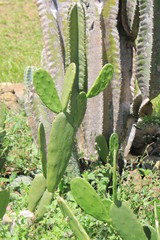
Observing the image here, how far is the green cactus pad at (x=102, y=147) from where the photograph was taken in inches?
127

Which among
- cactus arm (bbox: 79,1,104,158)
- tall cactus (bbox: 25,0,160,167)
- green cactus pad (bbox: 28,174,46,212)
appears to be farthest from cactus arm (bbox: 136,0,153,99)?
green cactus pad (bbox: 28,174,46,212)

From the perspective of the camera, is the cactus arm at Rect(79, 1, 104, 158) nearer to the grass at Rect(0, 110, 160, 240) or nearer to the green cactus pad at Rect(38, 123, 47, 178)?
the grass at Rect(0, 110, 160, 240)

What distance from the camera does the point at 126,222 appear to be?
2.26 m

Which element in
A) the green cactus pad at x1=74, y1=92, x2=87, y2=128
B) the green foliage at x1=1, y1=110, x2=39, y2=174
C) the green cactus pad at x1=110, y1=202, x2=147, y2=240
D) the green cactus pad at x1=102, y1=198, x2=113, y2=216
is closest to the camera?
the green cactus pad at x1=110, y1=202, x2=147, y2=240

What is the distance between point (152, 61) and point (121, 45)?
0.38m

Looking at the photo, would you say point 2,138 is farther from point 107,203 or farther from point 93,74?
point 107,203

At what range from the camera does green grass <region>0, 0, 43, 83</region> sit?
22.0 feet

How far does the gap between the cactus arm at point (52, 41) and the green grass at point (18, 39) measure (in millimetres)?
2988

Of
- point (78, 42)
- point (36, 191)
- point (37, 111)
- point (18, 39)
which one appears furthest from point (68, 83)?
point (18, 39)

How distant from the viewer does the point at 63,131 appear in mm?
2789

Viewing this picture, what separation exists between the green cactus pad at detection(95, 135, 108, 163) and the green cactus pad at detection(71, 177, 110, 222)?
818mm

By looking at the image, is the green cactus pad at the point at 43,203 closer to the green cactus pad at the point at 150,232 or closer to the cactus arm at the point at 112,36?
the green cactus pad at the point at 150,232

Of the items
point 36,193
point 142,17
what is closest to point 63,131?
point 36,193

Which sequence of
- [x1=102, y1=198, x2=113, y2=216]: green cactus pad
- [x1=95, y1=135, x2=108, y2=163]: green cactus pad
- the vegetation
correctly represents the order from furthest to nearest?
[x1=95, y1=135, x2=108, y2=163]: green cactus pad
[x1=102, y1=198, x2=113, y2=216]: green cactus pad
the vegetation
